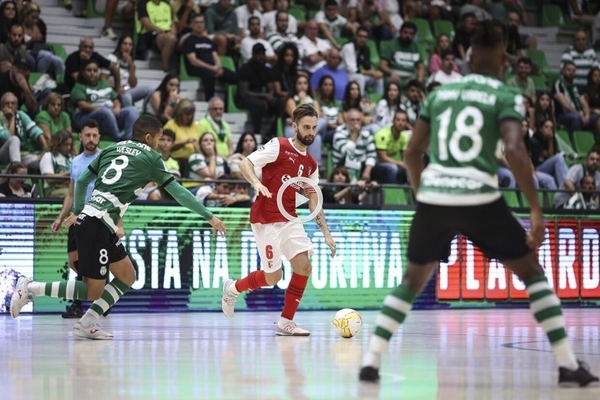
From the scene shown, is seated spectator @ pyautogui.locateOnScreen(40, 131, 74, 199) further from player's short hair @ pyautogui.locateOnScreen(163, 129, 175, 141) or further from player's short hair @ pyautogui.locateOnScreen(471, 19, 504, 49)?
player's short hair @ pyautogui.locateOnScreen(471, 19, 504, 49)

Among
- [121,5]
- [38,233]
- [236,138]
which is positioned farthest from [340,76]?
[38,233]

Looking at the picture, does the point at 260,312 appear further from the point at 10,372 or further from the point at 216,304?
the point at 10,372

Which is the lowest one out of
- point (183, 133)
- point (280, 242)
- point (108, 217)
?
point (280, 242)

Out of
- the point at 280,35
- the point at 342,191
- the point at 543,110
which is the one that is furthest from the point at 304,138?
the point at 543,110

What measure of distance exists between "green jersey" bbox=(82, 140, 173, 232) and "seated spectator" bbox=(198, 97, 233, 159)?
23.3 feet

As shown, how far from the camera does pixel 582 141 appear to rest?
22.1 m

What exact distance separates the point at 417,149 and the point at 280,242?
4422 millimetres

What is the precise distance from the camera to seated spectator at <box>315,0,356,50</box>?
70.6 feet

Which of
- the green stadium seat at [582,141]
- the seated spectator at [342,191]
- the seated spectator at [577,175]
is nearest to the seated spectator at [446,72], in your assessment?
the green stadium seat at [582,141]

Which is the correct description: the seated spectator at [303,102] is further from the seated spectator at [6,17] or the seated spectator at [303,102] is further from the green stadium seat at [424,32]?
the green stadium seat at [424,32]

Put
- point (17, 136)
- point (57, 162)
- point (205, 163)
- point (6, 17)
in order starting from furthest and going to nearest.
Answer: point (6, 17)
point (205, 163)
point (17, 136)
point (57, 162)

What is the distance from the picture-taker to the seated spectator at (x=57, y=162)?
1543 centimetres

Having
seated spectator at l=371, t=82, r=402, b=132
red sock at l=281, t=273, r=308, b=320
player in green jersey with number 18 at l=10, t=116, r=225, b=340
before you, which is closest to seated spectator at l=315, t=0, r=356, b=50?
seated spectator at l=371, t=82, r=402, b=132

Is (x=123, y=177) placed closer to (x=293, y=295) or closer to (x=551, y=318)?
(x=293, y=295)
